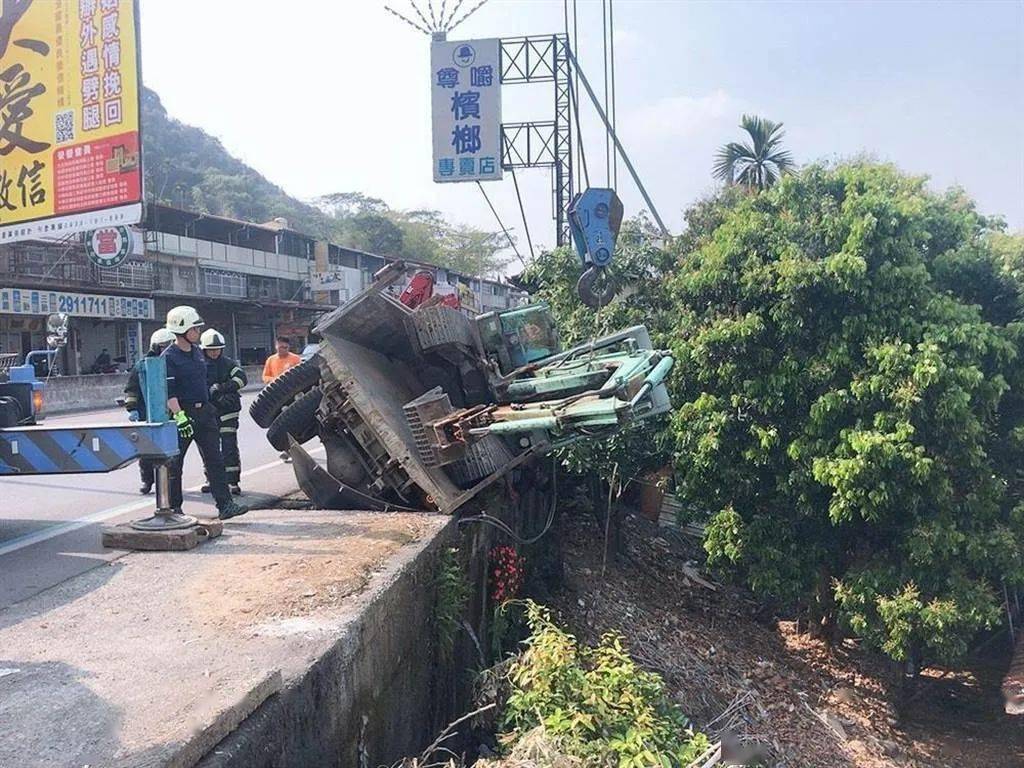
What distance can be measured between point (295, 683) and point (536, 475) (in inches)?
243

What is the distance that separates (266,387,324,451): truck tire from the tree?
3.82 metres

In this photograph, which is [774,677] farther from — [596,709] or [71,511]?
[71,511]

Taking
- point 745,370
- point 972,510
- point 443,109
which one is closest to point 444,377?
point 745,370

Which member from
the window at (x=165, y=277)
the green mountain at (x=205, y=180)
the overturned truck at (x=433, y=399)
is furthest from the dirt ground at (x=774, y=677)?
the green mountain at (x=205, y=180)

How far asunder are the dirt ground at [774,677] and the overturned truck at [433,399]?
2.37m

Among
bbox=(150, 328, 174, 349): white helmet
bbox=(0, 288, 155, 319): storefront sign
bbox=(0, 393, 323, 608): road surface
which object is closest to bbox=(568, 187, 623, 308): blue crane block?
bbox=(0, 393, 323, 608): road surface

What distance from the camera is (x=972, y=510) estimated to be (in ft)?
24.9

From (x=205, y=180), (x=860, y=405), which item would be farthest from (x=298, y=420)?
(x=205, y=180)

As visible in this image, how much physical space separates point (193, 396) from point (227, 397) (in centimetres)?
134

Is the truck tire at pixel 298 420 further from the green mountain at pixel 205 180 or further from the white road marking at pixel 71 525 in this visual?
the green mountain at pixel 205 180

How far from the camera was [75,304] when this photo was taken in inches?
974

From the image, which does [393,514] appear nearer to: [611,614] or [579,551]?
[611,614]

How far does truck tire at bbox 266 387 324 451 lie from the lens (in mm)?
7168

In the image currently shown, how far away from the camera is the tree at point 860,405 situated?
7.33m
